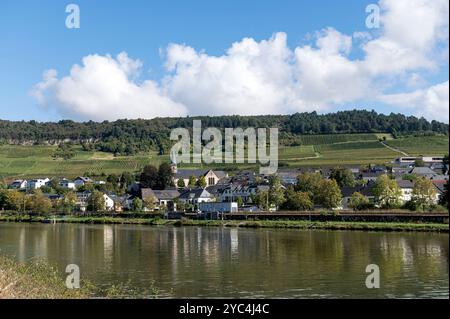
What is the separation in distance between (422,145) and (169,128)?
75075 mm

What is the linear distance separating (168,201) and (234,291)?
257 ft

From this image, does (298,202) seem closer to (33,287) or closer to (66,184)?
(33,287)

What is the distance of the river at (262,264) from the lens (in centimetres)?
1967

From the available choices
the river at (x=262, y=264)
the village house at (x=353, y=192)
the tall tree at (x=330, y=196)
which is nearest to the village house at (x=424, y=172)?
the village house at (x=353, y=192)

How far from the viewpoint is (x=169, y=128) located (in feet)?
559

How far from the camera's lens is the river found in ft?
64.5

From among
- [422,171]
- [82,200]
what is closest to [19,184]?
[82,200]

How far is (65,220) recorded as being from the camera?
252ft

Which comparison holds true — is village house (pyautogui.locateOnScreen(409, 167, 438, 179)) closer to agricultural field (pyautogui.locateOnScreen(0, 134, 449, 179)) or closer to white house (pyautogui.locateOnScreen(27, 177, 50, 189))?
agricultural field (pyautogui.locateOnScreen(0, 134, 449, 179))

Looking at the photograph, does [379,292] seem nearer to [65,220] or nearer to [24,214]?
[65,220]

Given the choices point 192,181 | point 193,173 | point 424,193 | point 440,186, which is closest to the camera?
point 424,193

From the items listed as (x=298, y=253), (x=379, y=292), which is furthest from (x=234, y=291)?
(x=298, y=253)

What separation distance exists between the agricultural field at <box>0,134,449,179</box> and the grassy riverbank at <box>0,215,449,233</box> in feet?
159

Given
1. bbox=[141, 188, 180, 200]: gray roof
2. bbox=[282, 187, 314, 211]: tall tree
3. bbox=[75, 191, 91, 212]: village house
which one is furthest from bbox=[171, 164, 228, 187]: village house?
bbox=[282, 187, 314, 211]: tall tree
